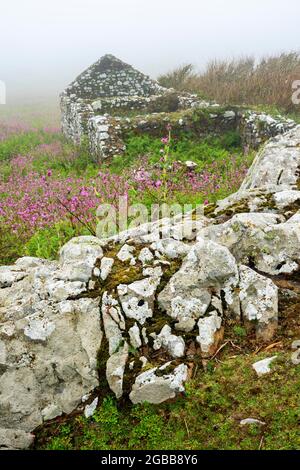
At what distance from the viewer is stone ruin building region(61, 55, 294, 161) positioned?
49.6 ft

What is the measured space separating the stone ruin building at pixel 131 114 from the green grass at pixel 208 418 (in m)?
11.8

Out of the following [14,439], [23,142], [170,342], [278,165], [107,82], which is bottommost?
[14,439]

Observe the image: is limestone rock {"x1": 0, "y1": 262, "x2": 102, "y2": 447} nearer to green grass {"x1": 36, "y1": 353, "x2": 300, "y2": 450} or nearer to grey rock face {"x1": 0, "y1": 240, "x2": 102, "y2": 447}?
grey rock face {"x1": 0, "y1": 240, "x2": 102, "y2": 447}

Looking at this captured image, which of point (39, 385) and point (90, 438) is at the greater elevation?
point (39, 385)

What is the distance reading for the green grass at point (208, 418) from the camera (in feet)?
10.1

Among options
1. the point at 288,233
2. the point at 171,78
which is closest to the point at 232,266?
the point at 288,233

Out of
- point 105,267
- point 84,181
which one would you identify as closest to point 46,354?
point 105,267

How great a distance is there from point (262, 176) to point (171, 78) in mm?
21426

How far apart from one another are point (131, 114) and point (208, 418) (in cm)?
1831

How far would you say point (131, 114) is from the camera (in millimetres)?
20062

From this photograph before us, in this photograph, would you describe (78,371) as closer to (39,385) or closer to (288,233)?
(39,385)

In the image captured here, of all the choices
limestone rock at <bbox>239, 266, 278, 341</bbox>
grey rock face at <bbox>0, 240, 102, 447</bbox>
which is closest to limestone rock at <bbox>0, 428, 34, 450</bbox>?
grey rock face at <bbox>0, 240, 102, 447</bbox>

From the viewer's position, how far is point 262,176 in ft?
20.7

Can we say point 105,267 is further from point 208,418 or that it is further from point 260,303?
point 208,418
